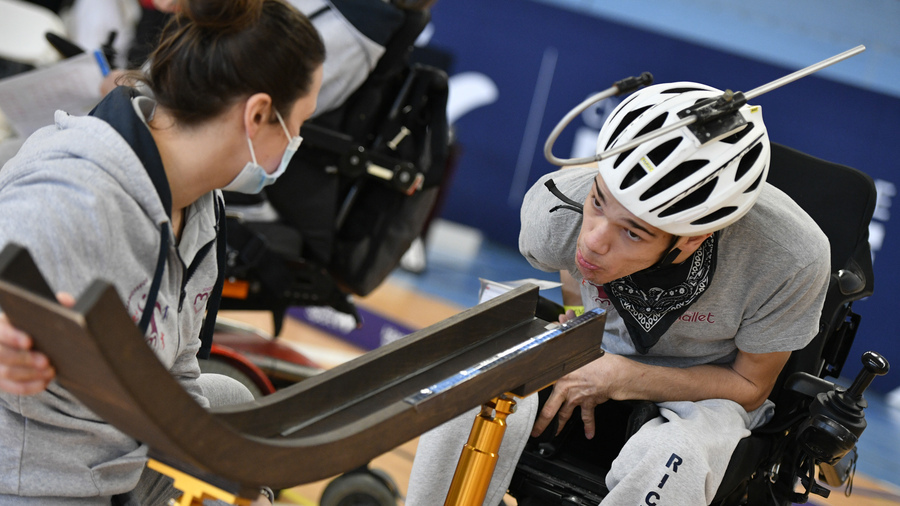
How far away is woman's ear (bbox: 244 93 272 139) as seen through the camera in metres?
1.38

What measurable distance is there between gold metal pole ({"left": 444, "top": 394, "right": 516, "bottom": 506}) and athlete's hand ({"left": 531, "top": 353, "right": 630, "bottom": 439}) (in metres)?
0.43

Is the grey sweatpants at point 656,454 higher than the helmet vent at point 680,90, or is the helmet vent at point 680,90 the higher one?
the helmet vent at point 680,90

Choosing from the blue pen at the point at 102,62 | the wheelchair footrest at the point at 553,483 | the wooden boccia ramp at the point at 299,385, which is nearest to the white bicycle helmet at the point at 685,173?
the wooden boccia ramp at the point at 299,385

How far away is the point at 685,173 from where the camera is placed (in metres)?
1.59

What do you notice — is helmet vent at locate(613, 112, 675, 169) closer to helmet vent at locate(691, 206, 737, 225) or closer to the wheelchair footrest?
helmet vent at locate(691, 206, 737, 225)

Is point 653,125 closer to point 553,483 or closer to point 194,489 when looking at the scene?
point 553,483

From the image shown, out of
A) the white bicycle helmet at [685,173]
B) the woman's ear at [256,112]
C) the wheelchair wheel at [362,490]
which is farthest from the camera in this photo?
the wheelchair wheel at [362,490]

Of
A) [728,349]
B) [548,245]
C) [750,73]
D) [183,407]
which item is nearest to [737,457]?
[728,349]

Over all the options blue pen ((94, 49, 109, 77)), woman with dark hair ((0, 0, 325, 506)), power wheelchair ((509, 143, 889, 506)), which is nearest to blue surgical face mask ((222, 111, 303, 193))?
woman with dark hair ((0, 0, 325, 506))

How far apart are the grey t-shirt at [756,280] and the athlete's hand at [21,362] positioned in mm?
1164

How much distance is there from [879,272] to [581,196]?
413 cm

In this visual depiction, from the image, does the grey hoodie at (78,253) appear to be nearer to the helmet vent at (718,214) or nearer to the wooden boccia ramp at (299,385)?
the wooden boccia ramp at (299,385)

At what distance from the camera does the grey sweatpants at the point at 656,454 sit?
1.60 m

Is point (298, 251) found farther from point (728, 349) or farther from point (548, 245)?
point (728, 349)
